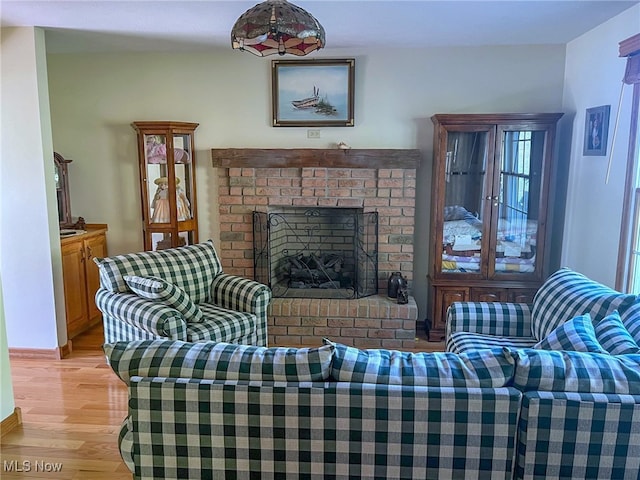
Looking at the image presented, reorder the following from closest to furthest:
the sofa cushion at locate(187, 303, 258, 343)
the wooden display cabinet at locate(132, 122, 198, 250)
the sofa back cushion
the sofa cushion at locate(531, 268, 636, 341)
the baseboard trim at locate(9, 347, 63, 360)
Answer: the sofa cushion at locate(531, 268, 636, 341) → the sofa cushion at locate(187, 303, 258, 343) → the sofa back cushion → the baseboard trim at locate(9, 347, 63, 360) → the wooden display cabinet at locate(132, 122, 198, 250)

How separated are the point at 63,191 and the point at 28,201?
88cm

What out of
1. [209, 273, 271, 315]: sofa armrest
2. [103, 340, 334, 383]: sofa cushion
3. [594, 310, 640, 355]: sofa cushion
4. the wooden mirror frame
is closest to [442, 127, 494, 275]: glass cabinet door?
[209, 273, 271, 315]: sofa armrest

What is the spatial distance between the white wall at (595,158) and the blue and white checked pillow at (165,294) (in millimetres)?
2688

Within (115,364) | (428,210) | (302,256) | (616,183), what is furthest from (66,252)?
(616,183)

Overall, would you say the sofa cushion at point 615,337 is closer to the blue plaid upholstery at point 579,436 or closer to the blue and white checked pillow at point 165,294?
the blue plaid upholstery at point 579,436

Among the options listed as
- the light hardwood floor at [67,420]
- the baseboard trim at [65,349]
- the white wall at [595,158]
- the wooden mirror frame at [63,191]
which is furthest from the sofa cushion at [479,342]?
the wooden mirror frame at [63,191]

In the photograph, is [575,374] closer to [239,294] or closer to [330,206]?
[239,294]

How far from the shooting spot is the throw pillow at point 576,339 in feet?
5.75

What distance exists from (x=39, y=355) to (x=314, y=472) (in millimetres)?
2904

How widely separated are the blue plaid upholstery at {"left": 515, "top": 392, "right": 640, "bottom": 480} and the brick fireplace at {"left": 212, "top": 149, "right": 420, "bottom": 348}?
2.32 meters

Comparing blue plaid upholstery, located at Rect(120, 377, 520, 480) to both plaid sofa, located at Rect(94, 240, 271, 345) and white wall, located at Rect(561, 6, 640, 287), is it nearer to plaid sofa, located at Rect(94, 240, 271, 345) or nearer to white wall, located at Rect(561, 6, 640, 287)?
plaid sofa, located at Rect(94, 240, 271, 345)

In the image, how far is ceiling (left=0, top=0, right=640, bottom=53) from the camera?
2.79m

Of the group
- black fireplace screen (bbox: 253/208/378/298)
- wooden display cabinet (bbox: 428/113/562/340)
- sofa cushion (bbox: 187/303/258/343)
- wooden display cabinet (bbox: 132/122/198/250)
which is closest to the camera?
sofa cushion (bbox: 187/303/258/343)
